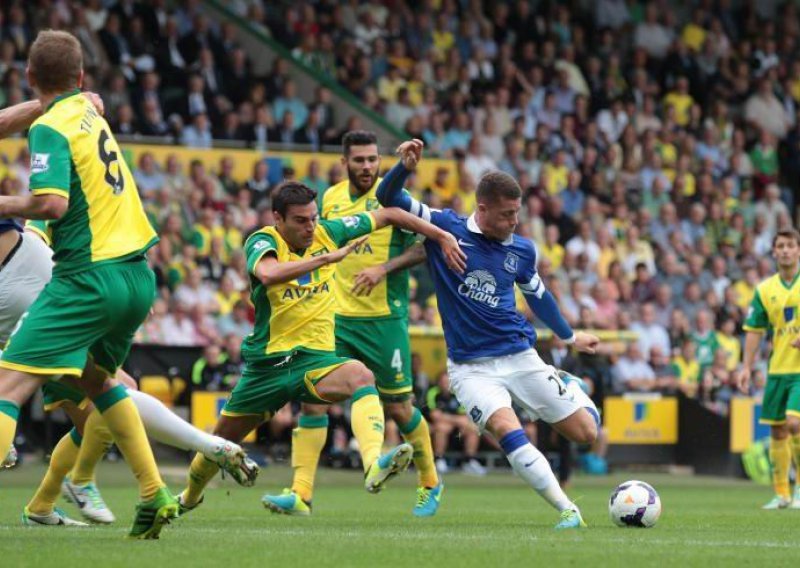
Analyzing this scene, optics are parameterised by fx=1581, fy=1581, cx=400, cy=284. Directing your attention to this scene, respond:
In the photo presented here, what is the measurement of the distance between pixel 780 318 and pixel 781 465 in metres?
1.31

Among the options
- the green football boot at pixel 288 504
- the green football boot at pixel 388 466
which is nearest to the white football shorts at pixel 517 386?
the green football boot at pixel 388 466

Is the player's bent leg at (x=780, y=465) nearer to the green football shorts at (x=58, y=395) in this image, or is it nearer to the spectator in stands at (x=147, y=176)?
the green football shorts at (x=58, y=395)

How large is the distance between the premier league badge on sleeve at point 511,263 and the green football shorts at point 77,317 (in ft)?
9.32

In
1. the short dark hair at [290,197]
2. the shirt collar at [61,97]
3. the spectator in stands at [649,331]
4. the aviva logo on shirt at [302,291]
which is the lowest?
the spectator in stands at [649,331]

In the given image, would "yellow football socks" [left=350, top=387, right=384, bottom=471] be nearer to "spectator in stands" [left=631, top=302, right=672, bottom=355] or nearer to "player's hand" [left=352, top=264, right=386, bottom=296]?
"player's hand" [left=352, top=264, right=386, bottom=296]

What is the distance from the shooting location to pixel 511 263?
9.87 m

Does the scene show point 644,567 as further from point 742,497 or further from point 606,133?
point 606,133

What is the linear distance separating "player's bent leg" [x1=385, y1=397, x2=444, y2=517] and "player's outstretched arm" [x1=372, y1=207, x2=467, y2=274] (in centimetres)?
194

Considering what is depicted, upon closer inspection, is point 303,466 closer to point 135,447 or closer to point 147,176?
point 135,447

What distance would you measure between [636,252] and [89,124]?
16549mm

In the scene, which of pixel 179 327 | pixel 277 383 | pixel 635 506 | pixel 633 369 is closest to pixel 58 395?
pixel 277 383

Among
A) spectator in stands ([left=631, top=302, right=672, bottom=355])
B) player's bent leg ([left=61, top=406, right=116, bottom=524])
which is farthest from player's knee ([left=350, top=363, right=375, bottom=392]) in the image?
spectator in stands ([left=631, top=302, right=672, bottom=355])

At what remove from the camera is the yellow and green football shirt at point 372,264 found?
11.5m

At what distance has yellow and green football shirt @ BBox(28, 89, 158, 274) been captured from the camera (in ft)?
24.1
